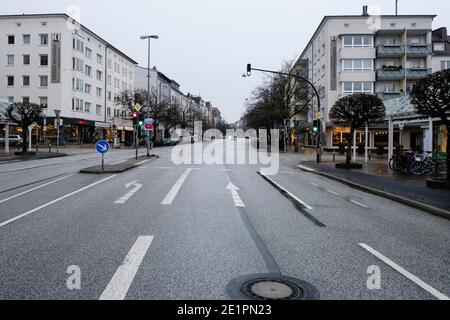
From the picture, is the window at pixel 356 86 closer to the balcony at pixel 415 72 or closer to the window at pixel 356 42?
the balcony at pixel 415 72

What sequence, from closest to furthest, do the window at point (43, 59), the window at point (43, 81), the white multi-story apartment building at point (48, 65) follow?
1. the white multi-story apartment building at point (48, 65)
2. the window at point (43, 81)
3. the window at point (43, 59)

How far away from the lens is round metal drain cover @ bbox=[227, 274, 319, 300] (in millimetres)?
4103

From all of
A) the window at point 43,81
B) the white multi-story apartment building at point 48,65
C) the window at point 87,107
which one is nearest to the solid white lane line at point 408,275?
the white multi-story apartment building at point 48,65

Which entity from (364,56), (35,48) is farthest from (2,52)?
(364,56)

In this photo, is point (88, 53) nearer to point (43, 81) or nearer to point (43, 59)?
point (43, 59)

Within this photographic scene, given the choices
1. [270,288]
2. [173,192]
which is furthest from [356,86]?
[270,288]

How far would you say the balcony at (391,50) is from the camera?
155 feet

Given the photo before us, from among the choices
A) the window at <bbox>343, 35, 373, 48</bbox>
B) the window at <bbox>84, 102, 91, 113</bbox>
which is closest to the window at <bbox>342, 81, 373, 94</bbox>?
the window at <bbox>343, 35, 373, 48</bbox>

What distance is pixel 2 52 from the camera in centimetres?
5397

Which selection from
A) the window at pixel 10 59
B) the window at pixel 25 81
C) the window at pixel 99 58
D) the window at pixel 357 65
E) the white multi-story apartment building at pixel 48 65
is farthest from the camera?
the window at pixel 99 58

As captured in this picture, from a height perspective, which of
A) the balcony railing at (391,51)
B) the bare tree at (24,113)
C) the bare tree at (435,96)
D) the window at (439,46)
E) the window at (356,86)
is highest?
the window at (439,46)

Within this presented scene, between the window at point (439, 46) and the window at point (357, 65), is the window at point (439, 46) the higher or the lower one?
the higher one

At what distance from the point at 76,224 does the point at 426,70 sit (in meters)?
49.0
